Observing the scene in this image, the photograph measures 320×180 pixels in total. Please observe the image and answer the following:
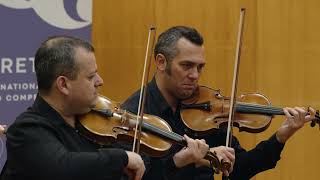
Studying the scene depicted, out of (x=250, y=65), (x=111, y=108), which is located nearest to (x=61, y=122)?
(x=111, y=108)

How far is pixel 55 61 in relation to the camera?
185cm

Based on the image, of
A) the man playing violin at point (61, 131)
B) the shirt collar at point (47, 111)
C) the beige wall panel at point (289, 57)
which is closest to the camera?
the man playing violin at point (61, 131)

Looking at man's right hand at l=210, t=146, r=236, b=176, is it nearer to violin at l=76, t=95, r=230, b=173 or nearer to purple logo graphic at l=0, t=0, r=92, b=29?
violin at l=76, t=95, r=230, b=173

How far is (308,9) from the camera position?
11.7 feet

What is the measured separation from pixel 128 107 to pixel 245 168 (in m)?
0.57

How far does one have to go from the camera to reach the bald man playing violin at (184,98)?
2.45 meters

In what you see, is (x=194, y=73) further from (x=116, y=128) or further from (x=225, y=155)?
(x=116, y=128)

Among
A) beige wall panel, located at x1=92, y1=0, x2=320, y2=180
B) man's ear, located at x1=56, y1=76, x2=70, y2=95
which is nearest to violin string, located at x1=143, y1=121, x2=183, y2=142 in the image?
man's ear, located at x1=56, y1=76, x2=70, y2=95

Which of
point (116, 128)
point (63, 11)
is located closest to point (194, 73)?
point (116, 128)

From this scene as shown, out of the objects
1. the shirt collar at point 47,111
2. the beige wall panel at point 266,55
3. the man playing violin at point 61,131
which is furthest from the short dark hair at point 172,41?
the beige wall panel at point 266,55

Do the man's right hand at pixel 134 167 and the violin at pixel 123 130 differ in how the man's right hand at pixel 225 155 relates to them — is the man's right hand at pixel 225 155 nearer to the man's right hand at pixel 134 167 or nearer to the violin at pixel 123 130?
the violin at pixel 123 130

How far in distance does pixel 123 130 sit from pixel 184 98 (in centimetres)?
45

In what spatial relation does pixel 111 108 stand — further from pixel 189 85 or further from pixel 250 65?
pixel 250 65

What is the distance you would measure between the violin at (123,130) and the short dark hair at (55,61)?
0.19m
